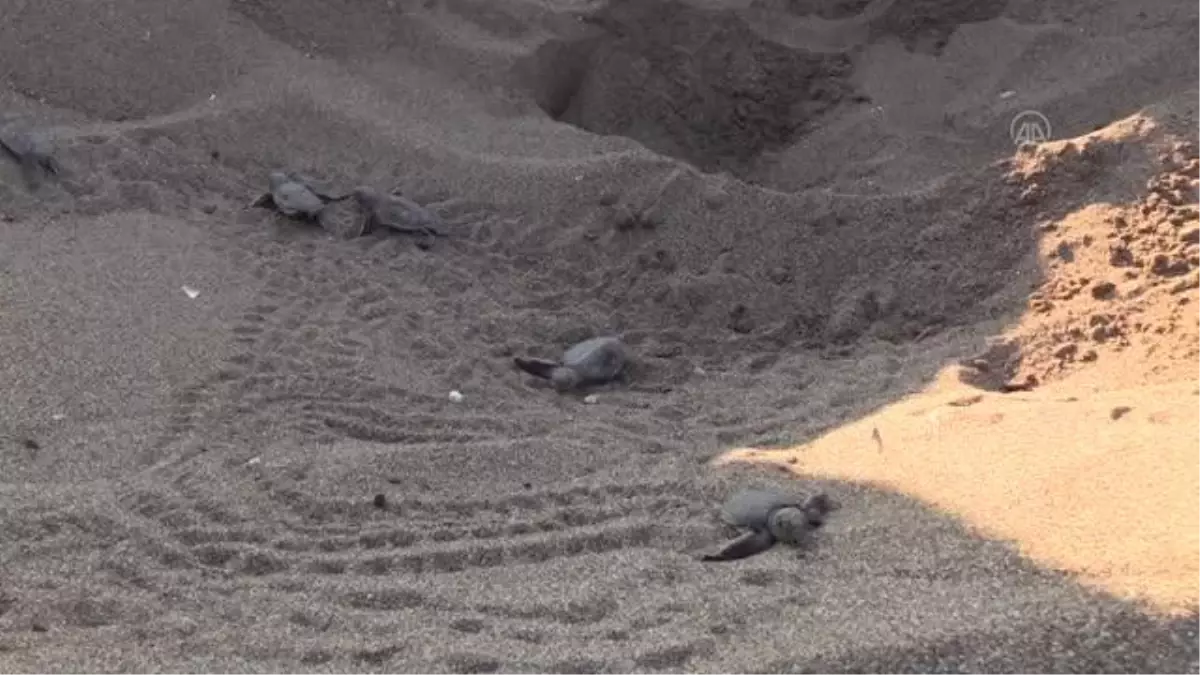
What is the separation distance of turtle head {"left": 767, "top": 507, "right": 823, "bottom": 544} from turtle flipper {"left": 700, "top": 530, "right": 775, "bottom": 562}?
19 mm

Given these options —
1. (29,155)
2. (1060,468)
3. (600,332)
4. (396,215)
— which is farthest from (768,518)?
(29,155)

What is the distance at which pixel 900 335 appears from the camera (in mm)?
4016

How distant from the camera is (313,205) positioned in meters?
4.54

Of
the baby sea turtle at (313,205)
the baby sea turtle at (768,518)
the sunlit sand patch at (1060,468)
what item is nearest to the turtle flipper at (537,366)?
the sunlit sand patch at (1060,468)

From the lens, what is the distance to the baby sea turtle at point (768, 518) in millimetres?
2637

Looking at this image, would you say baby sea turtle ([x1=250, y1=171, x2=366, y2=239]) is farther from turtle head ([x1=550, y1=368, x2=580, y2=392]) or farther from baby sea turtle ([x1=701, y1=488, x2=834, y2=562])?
baby sea turtle ([x1=701, y1=488, x2=834, y2=562])

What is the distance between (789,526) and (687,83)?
3399 millimetres

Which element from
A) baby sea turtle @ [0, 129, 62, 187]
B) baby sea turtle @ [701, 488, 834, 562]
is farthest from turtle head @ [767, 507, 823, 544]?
baby sea turtle @ [0, 129, 62, 187]

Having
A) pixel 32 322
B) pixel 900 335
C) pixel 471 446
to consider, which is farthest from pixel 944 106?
pixel 32 322

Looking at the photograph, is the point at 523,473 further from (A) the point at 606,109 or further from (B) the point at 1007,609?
(A) the point at 606,109

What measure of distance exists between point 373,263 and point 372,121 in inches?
39.0

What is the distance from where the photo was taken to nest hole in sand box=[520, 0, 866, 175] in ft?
18.5

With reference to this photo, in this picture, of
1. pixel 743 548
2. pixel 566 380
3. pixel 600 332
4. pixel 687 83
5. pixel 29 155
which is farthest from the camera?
pixel 687 83

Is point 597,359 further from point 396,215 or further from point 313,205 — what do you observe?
point 313,205
